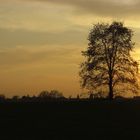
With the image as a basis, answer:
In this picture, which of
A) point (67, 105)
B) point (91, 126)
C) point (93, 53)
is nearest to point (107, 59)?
point (93, 53)

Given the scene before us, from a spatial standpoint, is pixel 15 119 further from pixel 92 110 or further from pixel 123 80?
pixel 123 80

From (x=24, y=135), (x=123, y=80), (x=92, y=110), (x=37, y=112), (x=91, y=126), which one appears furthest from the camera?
(x=123, y=80)

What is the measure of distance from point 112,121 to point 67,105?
217 inches

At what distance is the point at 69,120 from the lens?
39.4 metres

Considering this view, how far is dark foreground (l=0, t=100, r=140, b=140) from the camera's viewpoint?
3506cm

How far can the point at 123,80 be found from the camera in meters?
74.5

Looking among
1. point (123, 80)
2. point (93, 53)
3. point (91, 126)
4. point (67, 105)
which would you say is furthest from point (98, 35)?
point (91, 126)

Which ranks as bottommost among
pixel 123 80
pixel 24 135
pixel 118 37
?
pixel 24 135

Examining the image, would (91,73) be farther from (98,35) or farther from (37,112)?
(37,112)

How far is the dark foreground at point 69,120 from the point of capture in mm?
35062

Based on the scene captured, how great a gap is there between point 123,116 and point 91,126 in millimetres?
5226

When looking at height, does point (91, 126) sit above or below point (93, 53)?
below

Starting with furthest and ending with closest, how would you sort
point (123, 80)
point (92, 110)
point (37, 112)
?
point (123, 80)
point (92, 110)
point (37, 112)

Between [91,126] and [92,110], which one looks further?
[92,110]
